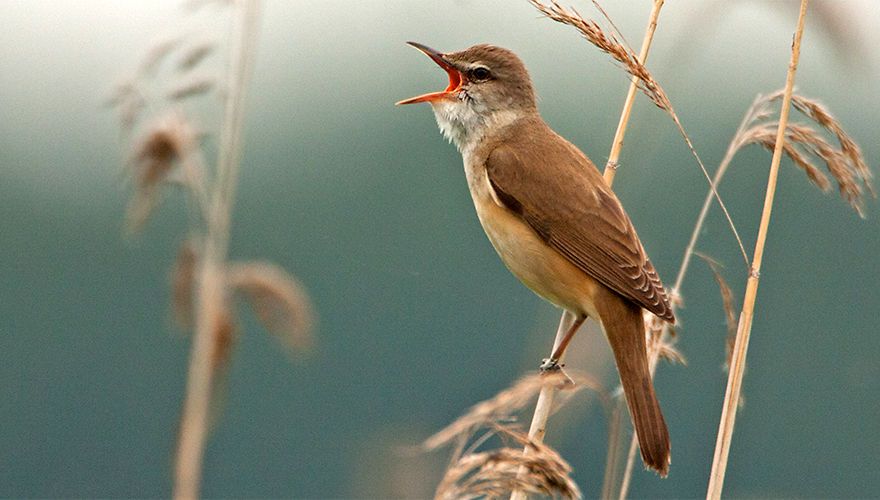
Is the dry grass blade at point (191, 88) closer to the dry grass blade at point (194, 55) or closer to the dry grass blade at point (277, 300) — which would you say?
the dry grass blade at point (194, 55)

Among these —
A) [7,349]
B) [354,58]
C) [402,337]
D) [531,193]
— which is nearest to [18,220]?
[7,349]

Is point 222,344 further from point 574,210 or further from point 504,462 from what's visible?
point 574,210

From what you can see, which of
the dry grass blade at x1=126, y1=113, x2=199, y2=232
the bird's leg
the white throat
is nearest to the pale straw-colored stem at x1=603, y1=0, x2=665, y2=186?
the bird's leg

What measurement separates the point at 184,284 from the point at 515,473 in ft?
2.50

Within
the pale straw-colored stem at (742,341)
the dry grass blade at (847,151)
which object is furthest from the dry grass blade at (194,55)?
the dry grass blade at (847,151)

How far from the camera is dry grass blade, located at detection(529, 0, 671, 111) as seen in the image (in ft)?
8.89

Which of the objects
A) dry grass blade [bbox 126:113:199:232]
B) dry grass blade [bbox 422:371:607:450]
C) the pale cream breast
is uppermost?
the pale cream breast

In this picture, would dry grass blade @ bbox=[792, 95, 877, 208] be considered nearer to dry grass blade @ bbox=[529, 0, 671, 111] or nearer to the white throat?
dry grass blade @ bbox=[529, 0, 671, 111]

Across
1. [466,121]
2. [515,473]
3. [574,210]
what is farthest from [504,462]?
[466,121]

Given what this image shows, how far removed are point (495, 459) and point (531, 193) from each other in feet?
4.92

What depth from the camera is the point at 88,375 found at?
24797mm

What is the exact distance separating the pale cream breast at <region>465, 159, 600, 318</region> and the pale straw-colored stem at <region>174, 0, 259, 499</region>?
1475 millimetres

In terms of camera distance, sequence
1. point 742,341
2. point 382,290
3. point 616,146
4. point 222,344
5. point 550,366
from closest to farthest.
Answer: point 222,344 < point 742,341 < point 616,146 < point 550,366 < point 382,290

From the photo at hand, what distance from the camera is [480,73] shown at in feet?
13.5
